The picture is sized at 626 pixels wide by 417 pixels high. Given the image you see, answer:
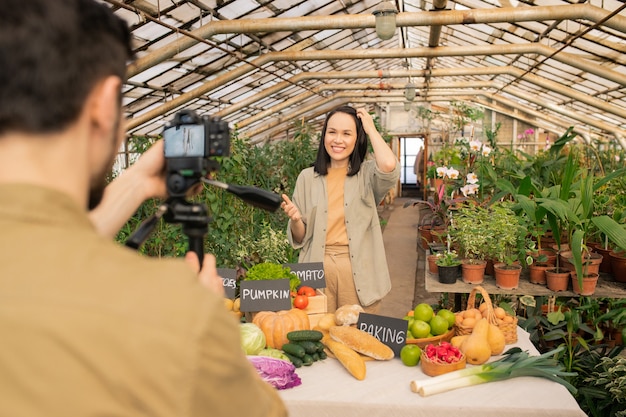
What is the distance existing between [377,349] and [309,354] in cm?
22

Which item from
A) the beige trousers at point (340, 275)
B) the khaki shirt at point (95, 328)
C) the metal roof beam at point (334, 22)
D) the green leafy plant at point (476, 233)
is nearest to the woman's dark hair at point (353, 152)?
the beige trousers at point (340, 275)

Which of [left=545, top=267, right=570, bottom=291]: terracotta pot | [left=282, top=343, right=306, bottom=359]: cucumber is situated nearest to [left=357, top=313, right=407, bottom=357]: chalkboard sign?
[left=282, top=343, right=306, bottom=359]: cucumber

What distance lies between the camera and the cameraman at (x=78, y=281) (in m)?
0.50

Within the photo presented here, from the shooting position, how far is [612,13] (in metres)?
5.57

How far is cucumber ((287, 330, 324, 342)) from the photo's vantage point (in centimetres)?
176

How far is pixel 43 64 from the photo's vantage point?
22.4 inches

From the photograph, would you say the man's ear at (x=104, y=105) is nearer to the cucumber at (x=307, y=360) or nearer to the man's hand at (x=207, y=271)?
the man's hand at (x=207, y=271)

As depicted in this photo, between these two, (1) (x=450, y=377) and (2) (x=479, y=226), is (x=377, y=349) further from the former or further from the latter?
(2) (x=479, y=226)

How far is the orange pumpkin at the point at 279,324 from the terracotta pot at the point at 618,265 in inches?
69.7

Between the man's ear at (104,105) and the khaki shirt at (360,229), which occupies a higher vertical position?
the man's ear at (104,105)

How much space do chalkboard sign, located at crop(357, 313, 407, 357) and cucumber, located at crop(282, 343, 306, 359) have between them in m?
0.23

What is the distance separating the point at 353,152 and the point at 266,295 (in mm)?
772

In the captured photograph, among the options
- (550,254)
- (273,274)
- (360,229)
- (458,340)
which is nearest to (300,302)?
(273,274)

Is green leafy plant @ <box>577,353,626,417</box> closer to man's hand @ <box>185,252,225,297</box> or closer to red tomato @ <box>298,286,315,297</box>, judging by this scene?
red tomato @ <box>298,286,315,297</box>
